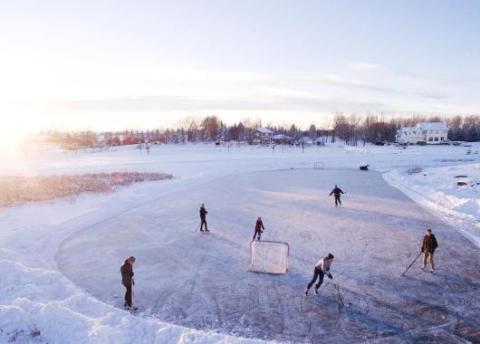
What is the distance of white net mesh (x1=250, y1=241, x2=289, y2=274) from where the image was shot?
1292cm

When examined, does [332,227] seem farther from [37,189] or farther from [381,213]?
[37,189]

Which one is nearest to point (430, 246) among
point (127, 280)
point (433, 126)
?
point (127, 280)

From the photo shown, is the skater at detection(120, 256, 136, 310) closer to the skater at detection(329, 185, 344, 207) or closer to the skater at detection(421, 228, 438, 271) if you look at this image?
the skater at detection(421, 228, 438, 271)

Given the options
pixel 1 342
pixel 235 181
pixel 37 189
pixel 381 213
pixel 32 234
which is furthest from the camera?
pixel 235 181

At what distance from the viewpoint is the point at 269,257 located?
1415cm

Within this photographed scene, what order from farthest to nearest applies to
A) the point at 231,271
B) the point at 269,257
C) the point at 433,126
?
the point at 433,126 → the point at 269,257 → the point at 231,271

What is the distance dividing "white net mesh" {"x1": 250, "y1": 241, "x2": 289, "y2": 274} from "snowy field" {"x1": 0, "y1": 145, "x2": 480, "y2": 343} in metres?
0.36

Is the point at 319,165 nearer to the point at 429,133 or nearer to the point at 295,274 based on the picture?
the point at 295,274

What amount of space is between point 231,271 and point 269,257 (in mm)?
1923

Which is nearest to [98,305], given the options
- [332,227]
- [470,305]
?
[470,305]

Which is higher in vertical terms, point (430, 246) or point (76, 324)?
point (430, 246)

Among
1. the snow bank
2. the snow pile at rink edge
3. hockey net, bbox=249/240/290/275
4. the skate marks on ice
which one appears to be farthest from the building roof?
the snow pile at rink edge

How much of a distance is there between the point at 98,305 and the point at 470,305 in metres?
9.53

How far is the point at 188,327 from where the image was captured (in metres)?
9.12
